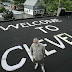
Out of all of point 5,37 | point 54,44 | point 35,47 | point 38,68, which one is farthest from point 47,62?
point 5,37

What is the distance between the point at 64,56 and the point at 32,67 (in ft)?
5.66

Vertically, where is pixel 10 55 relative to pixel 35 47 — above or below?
below

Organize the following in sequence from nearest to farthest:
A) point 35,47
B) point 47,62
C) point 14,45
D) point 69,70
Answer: point 35,47 < point 69,70 < point 47,62 < point 14,45

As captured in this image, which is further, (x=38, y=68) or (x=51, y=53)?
(x=51, y=53)

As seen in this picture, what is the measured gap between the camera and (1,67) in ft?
12.7

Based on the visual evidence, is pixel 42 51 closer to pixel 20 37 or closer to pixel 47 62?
pixel 47 62

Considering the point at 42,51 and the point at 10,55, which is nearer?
the point at 42,51

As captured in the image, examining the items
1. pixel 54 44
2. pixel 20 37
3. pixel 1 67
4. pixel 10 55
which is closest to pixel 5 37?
pixel 20 37

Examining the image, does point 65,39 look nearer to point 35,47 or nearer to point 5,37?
point 35,47

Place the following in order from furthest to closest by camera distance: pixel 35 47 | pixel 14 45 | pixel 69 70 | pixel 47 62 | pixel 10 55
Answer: pixel 14 45, pixel 10 55, pixel 47 62, pixel 69 70, pixel 35 47

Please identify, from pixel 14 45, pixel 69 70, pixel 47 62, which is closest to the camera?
pixel 69 70

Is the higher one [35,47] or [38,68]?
[35,47]

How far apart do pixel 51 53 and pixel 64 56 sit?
0.65m

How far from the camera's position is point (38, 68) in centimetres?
387
